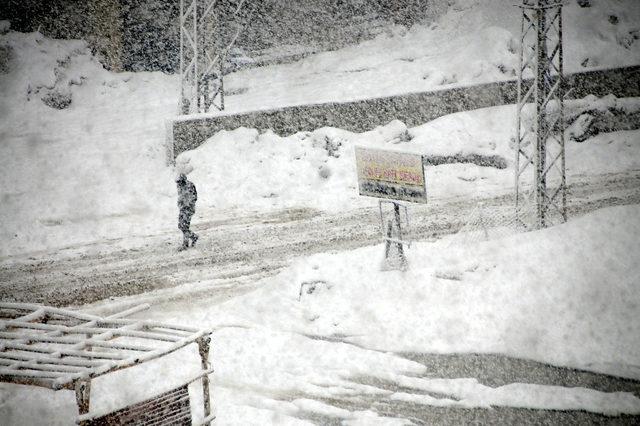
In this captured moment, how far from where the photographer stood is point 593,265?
879cm

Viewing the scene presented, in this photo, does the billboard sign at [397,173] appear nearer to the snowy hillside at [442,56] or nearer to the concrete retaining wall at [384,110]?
the concrete retaining wall at [384,110]

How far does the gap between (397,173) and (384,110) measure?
9.35 meters

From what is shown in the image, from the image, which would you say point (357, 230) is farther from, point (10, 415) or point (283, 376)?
point (10, 415)

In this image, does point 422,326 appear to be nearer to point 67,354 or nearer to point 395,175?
point 395,175

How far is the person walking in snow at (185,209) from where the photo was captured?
13.3m

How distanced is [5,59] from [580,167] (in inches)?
884

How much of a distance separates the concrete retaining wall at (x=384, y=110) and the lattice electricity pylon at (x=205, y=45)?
1305mm

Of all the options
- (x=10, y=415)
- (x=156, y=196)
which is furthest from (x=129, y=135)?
(x=10, y=415)

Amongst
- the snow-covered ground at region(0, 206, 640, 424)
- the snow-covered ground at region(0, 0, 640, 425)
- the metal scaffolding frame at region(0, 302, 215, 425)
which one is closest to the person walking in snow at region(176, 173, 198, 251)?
the snow-covered ground at region(0, 0, 640, 425)

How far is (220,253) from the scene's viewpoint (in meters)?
13.0

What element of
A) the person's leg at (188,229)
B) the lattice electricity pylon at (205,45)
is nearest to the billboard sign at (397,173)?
the person's leg at (188,229)

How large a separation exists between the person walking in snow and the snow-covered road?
333 mm

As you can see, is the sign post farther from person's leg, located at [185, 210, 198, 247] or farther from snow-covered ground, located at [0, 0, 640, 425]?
person's leg, located at [185, 210, 198, 247]

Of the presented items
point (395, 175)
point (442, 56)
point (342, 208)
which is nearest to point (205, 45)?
point (342, 208)
